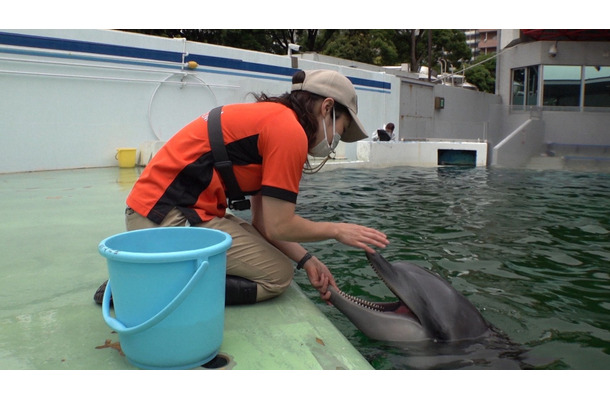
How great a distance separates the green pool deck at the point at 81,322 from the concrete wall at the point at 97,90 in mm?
5197

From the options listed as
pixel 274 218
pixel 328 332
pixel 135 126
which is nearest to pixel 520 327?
pixel 328 332

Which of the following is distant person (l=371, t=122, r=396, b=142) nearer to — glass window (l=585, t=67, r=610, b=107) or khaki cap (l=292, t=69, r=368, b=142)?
glass window (l=585, t=67, r=610, b=107)

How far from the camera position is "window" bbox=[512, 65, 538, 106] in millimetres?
20938

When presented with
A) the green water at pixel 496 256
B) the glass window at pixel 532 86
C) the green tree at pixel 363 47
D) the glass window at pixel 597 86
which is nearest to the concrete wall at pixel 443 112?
the glass window at pixel 532 86

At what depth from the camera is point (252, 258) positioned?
251cm

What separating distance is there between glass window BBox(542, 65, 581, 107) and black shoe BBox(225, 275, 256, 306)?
21.1m

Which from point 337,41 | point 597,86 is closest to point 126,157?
point 597,86

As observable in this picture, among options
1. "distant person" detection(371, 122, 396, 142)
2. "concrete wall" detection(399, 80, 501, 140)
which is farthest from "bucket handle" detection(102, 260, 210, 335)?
"concrete wall" detection(399, 80, 501, 140)

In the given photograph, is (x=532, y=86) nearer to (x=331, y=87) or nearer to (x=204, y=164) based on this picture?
(x=331, y=87)

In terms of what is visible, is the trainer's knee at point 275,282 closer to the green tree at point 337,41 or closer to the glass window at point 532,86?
the glass window at point 532,86

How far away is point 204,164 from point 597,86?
21.7m

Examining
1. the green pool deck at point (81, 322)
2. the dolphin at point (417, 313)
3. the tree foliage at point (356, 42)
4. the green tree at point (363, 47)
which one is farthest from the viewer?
the green tree at point (363, 47)

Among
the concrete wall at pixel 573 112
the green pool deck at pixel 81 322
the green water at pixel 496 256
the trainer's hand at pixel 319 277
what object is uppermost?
the concrete wall at pixel 573 112

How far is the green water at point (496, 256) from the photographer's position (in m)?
2.68
